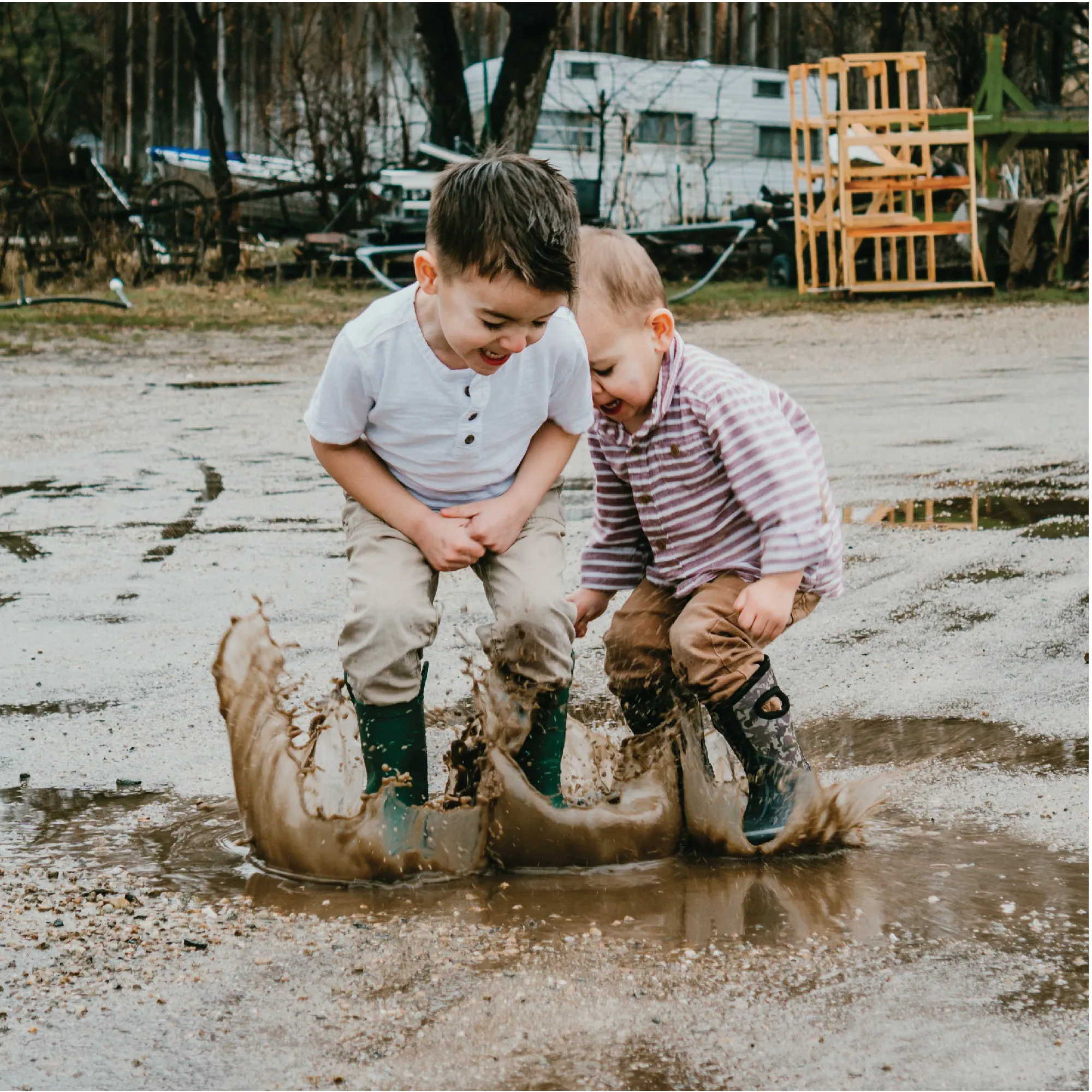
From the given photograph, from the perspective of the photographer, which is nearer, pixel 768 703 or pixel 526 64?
pixel 768 703

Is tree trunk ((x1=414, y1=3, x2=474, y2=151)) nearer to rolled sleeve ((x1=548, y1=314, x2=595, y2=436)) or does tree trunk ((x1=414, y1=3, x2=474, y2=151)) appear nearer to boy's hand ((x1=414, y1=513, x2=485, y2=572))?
rolled sleeve ((x1=548, y1=314, x2=595, y2=436))

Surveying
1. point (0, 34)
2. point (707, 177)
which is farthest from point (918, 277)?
point (0, 34)

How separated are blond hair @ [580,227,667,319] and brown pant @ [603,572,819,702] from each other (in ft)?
1.77

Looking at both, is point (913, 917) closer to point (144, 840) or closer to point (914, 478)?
point (144, 840)

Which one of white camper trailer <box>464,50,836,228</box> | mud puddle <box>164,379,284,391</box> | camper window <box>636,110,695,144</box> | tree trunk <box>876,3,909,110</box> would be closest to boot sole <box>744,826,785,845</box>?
mud puddle <box>164,379,284,391</box>

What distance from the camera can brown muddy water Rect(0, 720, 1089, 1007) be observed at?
7.64 ft

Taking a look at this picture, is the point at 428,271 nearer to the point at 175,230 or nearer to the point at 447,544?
the point at 447,544

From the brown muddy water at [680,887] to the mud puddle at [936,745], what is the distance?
12.3 inches

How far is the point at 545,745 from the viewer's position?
2.77 m

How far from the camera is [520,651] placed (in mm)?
2695

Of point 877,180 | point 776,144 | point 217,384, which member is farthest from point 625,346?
point 776,144

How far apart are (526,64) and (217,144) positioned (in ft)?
11.2

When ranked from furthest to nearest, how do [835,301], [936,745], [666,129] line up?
[666,129] < [835,301] < [936,745]

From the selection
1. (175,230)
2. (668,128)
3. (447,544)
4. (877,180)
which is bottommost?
(447,544)
